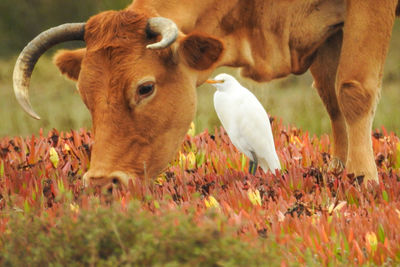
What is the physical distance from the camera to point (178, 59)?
4836 mm

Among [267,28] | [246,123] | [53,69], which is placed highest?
[267,28]

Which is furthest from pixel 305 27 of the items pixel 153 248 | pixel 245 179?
pixel 153 248

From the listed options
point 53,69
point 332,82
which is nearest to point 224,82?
point 332,82

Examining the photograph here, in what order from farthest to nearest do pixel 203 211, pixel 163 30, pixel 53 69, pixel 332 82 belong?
pixel 53 69, pixel 332 82, pixel 163 30, pixel 203 211

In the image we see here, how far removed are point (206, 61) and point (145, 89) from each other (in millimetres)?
510

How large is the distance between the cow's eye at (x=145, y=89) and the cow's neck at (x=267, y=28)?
2.43 ft

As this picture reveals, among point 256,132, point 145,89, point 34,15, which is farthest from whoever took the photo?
point 34,15

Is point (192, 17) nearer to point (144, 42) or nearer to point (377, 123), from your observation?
point (144, 42)

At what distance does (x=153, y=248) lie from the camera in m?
2.71

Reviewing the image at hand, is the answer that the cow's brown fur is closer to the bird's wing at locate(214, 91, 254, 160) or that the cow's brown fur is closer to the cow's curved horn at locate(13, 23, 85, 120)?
the cow's curved horn at locate(13, 23, 85, 120)

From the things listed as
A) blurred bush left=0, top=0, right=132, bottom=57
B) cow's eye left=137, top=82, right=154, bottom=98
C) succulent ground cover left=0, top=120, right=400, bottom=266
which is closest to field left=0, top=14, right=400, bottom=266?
succulent ground cover left=0, top=120, right=400, bottom=266

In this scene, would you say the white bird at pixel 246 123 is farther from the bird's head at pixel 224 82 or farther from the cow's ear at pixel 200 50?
the cow's ear at pixel 200 50

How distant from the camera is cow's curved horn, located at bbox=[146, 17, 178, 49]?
430cm

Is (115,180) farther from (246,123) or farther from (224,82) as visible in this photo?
(224,82)
